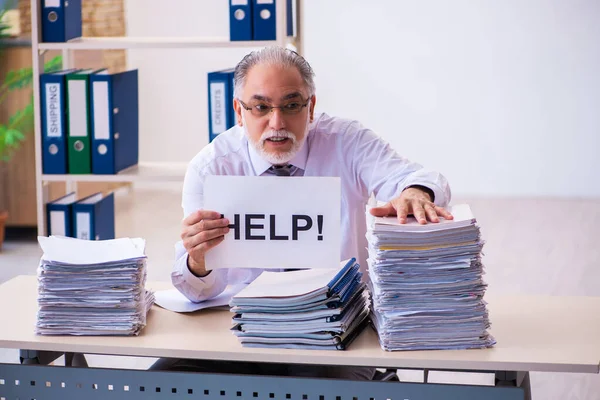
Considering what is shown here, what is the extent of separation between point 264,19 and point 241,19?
88 mm

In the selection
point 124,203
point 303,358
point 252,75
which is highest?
point 252,75

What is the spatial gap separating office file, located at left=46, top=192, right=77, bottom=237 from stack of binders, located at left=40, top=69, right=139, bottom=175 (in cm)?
14

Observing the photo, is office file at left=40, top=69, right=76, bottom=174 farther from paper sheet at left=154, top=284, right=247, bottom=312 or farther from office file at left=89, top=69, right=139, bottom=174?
paper sheet at left=154, top=284, right=247, bottom=312

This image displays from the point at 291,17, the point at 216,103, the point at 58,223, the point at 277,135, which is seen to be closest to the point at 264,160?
the point at 277,135

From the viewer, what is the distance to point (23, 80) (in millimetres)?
5434

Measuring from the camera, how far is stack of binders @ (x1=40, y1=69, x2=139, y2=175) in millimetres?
3383

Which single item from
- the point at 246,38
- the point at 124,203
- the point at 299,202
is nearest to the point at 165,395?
the point at 299,202

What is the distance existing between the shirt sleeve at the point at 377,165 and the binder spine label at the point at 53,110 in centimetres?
146

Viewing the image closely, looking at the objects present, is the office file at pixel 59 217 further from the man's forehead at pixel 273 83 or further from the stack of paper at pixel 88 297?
the stack of paper at pixel 88 297

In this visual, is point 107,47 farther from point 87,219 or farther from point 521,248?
point 521,248

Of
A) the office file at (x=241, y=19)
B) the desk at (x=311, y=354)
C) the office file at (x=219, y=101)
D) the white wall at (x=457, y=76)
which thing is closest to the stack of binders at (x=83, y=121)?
the office file at (x=219, y=101)

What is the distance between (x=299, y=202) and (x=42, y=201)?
79.4 inches

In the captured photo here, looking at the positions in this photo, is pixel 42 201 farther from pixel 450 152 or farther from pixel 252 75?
pixel 450 152

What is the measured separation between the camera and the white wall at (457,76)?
6.68 m
